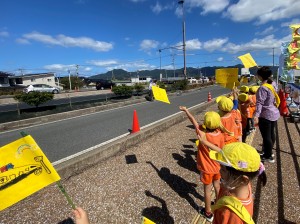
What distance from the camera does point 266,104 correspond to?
4.78 meters

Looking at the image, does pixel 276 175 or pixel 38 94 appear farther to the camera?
pixel 38 94

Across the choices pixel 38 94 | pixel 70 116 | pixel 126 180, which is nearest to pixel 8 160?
pixel 126 180

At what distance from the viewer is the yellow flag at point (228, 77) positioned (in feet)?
18.5

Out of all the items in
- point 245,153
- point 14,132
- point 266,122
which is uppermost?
point 245,153

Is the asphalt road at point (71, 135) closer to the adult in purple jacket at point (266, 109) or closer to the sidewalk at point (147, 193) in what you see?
the sidewalk at point (147, 193)

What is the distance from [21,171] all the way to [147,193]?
250cm

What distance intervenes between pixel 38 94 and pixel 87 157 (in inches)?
410

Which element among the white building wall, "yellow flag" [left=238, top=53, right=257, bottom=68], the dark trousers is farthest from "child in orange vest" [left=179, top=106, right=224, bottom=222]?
the white building wall

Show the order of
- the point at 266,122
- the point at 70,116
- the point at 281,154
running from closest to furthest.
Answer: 1. the point at 266,122
2. the point at 281,154
3. the point at 70,116

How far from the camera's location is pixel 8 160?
66.1 inches

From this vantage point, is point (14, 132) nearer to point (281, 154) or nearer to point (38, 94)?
point (38, 94)

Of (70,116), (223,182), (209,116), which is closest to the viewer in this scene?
(223,182)

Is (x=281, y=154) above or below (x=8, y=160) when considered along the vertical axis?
below

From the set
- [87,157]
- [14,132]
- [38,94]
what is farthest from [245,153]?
[38,94]
